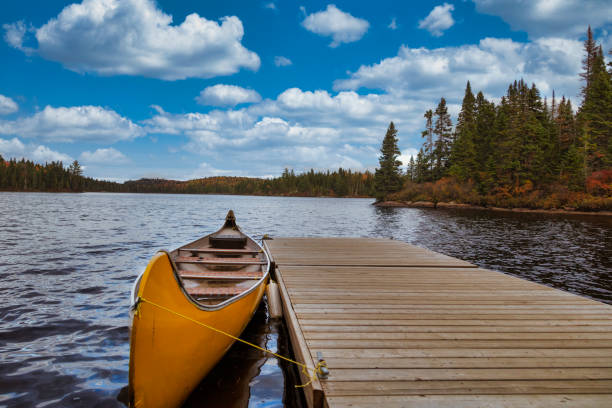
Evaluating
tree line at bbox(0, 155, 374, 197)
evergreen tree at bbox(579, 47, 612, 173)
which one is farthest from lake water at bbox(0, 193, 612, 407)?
tree line at bbox(0, 155, 374, 197)

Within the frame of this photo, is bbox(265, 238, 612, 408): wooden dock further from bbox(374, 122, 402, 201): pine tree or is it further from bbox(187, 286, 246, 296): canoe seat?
bbox(374, 122, 402, 201): pine tree

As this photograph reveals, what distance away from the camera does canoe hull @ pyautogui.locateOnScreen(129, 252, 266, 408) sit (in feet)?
10.00

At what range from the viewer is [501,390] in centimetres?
298

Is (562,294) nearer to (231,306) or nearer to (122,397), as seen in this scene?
(231,306)

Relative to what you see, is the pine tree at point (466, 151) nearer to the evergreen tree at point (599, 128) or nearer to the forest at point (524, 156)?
the forest at point (524, 156)

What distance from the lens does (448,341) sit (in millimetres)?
3904

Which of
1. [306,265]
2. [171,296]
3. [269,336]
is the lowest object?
[269,336]

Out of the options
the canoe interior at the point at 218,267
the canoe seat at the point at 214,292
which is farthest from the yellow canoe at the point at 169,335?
the canoe seat at the point at 214,292

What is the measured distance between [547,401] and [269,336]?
458 centimetres

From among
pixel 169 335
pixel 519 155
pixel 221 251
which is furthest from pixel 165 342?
pixel 519 155

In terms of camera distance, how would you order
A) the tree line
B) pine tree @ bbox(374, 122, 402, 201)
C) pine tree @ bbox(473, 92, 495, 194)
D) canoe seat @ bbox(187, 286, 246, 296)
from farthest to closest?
the tree line → pine tree @ bbox(374, 122, 402, 201) → pine tree @ bbox(473, 92, 495, 194) → canoe seat @ bbox(187, 286, 246, 296)

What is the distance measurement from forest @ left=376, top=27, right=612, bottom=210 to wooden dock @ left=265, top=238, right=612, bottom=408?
1887 inches

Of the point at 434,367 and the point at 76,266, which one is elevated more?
the point at 434,367

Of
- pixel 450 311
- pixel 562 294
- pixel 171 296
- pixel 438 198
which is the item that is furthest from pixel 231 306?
pixel 438 198
